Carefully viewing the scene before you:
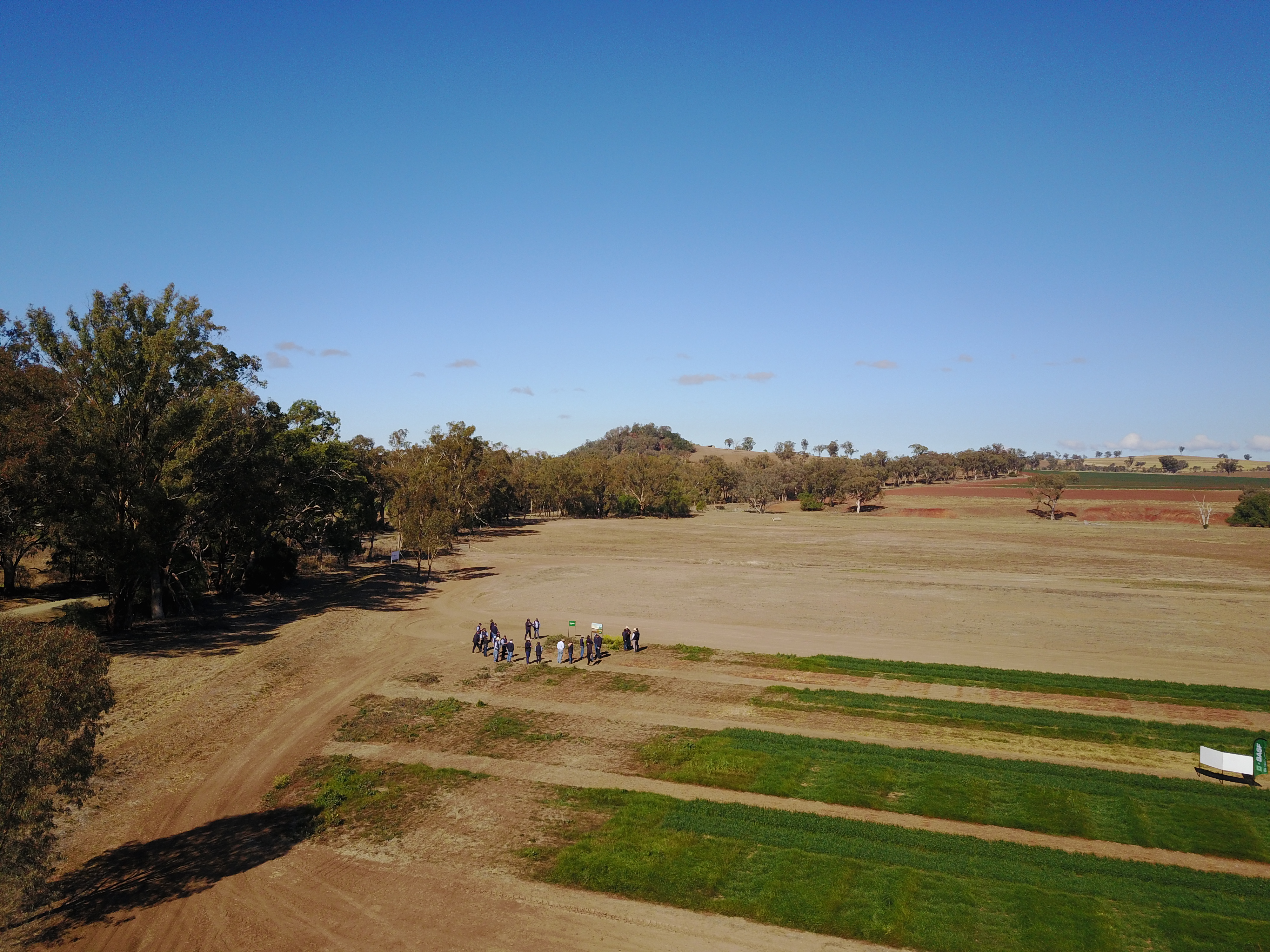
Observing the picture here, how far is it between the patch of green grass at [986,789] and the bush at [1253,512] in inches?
4416

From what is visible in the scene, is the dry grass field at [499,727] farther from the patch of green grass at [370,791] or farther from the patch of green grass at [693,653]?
the patch of green grass at [693,653]

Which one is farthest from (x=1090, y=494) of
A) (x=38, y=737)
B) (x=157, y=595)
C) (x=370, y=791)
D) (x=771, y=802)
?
(x=38, y=737)

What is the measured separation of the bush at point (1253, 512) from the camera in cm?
10412

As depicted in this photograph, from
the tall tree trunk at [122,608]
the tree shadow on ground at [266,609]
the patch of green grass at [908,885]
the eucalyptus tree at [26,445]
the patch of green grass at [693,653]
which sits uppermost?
the eucalyptus tree at [26,445]

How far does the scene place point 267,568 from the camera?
53.0 meters

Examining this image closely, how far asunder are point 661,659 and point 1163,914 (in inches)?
885

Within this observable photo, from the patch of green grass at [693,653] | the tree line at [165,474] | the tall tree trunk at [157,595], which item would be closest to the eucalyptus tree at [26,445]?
the tree line at [165,474]

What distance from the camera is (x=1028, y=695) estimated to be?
94.3 feet

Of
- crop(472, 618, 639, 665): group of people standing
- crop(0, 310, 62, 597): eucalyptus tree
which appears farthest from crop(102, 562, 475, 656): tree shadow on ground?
crop(472, 618, 639, 665): group of people standing

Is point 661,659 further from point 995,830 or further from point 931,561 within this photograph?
point 931,561

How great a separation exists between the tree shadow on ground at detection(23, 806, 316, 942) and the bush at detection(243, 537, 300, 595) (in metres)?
36.3

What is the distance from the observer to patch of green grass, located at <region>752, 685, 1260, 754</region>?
23844mm

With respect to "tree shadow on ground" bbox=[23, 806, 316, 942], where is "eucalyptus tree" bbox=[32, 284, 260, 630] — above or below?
above

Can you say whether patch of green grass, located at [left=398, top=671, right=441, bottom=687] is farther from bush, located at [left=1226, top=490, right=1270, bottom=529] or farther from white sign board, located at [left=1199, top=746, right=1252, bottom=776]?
bush, located at [left=1226, top=490, right=1270, bottom=529]
